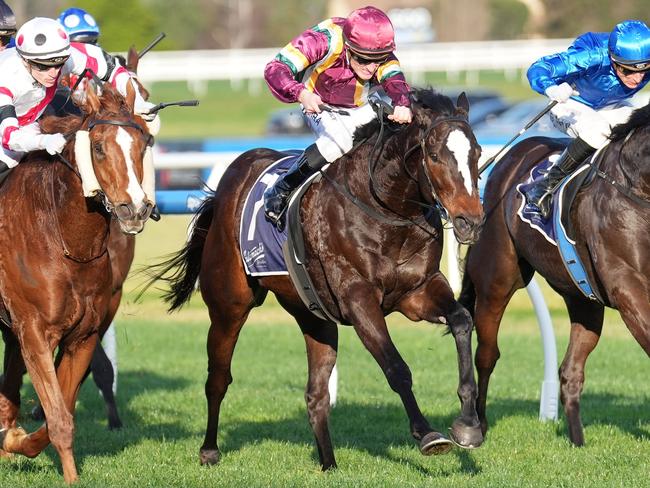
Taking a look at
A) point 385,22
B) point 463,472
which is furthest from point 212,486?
point 385,22

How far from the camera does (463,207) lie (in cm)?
527

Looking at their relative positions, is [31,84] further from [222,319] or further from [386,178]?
[386,178]

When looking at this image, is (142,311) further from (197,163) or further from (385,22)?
(385,22)

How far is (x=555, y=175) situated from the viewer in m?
6.89

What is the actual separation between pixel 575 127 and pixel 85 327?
2880 mm

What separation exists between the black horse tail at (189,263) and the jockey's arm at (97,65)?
3.21ft

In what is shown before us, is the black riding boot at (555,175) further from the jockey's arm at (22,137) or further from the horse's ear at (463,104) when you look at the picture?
the jockey's arm at (22,137)

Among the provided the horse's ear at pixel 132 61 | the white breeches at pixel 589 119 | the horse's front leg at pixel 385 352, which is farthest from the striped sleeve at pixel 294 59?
the white breeches at pixel 589 119

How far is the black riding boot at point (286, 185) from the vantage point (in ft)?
20.6

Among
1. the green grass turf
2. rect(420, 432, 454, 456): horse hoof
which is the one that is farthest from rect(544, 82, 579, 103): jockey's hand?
rect(420, 432, 454, 456): horse hoof

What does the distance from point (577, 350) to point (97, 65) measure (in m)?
3.20

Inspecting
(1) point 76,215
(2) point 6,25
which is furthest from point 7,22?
(1) point 76,215

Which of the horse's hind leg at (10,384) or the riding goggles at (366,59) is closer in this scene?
the riding goggles at (366,59)

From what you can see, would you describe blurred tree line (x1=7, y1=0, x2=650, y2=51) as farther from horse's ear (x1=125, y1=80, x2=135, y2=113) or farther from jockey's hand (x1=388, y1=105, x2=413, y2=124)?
jockey's hand (x1=388, y1=105, x2=413, y2=124)
